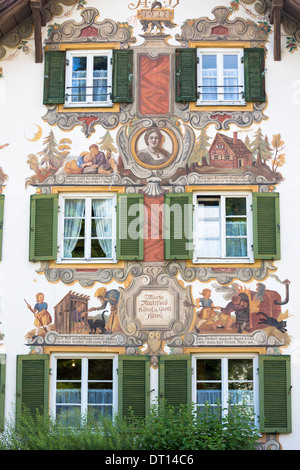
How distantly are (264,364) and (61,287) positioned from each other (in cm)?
375

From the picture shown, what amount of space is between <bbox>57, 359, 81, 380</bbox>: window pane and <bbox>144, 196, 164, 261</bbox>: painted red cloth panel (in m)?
2.20

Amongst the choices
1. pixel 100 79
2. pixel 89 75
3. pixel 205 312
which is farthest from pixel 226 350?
pixel 89 75

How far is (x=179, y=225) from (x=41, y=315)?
9.45ft

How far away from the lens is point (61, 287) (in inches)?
609

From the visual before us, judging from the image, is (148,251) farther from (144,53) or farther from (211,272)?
(144,53)

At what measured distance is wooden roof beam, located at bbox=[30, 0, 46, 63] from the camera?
51.2 ft

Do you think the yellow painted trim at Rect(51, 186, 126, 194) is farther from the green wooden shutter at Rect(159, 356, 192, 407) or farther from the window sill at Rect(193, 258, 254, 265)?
the green wooden shutter at Rect(159, 356, 192, 407)

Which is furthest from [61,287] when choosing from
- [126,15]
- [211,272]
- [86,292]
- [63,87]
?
[126,15]

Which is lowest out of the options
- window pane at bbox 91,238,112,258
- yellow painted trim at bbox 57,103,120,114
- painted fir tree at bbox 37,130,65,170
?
window pane at bbox 91,238,112,258

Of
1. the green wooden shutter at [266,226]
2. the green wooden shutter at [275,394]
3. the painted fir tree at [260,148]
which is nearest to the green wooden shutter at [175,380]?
the green wooden shutter at [275,394]

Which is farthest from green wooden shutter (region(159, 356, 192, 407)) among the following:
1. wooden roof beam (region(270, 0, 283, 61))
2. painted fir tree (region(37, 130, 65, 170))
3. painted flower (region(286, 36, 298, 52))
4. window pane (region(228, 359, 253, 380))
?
painted flower (region(286, 36, 298, 52))

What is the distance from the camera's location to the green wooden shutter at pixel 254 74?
15.9 metres

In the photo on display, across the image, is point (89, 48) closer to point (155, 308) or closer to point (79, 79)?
point (79, 79)

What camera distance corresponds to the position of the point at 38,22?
52.3ft
